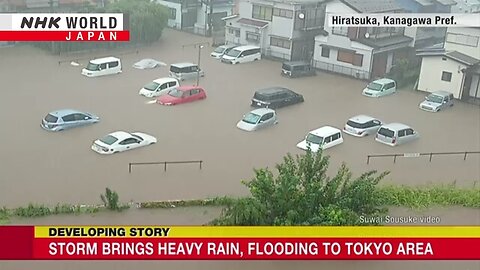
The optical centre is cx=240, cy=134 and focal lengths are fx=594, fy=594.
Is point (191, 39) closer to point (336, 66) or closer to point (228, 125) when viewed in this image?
point (336, 66)

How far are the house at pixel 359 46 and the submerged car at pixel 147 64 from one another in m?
2.05

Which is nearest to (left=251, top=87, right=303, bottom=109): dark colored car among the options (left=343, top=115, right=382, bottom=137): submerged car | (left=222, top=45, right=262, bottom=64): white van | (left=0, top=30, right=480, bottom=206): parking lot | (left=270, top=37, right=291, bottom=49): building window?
(left=0, top=30, right=480, bottom=206): parking lot

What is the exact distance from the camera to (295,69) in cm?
719

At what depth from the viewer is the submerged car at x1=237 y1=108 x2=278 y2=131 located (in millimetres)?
5328

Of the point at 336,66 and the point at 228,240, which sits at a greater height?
the point at 228,240

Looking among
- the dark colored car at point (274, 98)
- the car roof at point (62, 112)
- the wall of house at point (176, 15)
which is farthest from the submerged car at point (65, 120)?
the wall of house at point (176, 15)

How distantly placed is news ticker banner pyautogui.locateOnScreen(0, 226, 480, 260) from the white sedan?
101 inches

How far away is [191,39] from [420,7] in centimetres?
354

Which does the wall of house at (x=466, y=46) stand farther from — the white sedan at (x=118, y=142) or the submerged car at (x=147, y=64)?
the white sedan at (x=118, y=142)

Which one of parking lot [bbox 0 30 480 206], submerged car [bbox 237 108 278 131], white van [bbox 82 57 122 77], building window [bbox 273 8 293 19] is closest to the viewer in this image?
parking lot [bbox 0 30 480 206]

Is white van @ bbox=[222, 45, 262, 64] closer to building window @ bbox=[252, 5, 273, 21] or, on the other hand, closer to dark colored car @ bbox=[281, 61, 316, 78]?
building window @ bbox=[252, 5, 273, 21]

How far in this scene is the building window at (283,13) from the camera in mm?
7824

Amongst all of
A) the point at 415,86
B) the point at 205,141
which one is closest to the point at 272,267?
the point at 205,141

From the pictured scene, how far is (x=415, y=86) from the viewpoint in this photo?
279 inches
